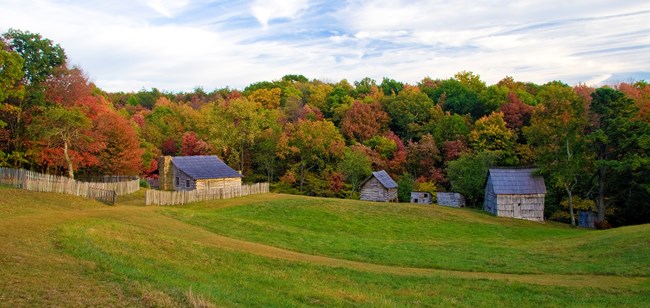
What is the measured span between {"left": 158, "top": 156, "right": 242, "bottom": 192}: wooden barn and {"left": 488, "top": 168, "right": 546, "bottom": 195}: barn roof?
2894 centimetres

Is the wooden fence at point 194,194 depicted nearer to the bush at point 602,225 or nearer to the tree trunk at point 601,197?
the bush at point 602,225

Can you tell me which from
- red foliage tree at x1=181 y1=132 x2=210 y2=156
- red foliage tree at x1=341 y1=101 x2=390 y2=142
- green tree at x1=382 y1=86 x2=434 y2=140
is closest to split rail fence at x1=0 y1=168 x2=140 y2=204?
red foliage tree at x1=181 y1=132 x2=210 y2=156

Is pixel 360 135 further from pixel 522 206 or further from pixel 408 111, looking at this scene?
pixel 522 206

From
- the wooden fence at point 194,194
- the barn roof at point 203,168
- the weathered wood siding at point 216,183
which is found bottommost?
the wooden fence at point 194,194

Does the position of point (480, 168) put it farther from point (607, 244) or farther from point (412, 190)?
point (607, 244)

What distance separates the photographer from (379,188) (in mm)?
61438

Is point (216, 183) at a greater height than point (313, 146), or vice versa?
point (313, 146)

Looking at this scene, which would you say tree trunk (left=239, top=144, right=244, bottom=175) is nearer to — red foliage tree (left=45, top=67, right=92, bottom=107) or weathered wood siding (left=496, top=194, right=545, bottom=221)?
red foliage tree (left=45, top=67, right=92, bottom=107)

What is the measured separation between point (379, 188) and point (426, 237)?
80.7 feet

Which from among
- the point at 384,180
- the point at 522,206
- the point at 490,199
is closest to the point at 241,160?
the point at 384,180

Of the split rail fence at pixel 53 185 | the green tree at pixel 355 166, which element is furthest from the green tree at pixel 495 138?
the split rail fence at pixel 53 185

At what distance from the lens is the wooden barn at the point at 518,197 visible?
5034 cm

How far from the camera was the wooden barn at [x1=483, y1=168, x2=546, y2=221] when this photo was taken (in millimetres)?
50344

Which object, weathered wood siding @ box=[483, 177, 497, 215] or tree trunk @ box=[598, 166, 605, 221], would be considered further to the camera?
weathered wood siding @ box=[483, 177, 497, 215]
